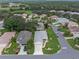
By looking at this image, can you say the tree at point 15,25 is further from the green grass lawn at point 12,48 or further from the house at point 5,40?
the green grass lawn at point 12,48

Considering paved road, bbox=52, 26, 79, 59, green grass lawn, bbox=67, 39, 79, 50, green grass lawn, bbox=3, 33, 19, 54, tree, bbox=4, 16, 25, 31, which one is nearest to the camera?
paved road, bbox=52, 26, 79, 59

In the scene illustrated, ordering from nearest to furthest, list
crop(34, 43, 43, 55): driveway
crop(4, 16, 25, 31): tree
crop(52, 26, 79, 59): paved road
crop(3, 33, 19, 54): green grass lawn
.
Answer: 1. crop(52, 26, 79, 59): paved road
2. crop(34, 43, 43, 55): driveway
3. crop(3, 33, 19, 54): green grass lawn
4. crop(4, 16, 25, 31): tree

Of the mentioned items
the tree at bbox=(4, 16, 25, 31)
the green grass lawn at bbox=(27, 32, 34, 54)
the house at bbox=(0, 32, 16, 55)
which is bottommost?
the tree at bbox=(4, 16, 25, 31)

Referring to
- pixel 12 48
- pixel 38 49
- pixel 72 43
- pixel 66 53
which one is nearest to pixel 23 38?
pixel 12 48

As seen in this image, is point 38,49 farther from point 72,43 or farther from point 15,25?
point 15,25

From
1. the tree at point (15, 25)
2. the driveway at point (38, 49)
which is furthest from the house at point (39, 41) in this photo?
the tree at point (15, 25)

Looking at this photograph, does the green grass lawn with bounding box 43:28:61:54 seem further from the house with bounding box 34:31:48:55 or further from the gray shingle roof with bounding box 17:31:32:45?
the gray shingle roof with bounding box 17:31:32:45

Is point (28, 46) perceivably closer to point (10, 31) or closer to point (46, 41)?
point (46, 41)

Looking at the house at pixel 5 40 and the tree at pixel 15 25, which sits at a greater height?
the house at pixel 5 40

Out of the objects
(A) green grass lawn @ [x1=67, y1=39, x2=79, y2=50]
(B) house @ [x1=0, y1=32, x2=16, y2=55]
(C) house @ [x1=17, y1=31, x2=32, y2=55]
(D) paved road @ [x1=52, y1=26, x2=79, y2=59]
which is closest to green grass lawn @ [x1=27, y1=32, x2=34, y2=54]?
(C) house @ [x1=17, y1=31, x2=32, y2=55]

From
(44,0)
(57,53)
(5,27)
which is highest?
(57,53)

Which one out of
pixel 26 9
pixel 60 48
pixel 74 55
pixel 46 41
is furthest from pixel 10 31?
pixel 26 9
